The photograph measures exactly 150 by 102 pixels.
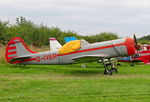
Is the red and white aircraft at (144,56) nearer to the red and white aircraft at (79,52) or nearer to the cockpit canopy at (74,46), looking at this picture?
the red and white aircraft at (79,52)

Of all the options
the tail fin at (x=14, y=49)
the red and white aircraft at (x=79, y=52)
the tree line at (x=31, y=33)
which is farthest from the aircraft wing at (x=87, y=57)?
the tree line at (x=31, y=33)

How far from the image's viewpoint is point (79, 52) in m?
13.9

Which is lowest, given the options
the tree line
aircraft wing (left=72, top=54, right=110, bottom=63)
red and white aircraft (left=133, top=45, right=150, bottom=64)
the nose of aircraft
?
red and white aircraft (left=133, top=45, right=150, bottom=64)

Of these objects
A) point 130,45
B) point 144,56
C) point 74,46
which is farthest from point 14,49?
point 144,56

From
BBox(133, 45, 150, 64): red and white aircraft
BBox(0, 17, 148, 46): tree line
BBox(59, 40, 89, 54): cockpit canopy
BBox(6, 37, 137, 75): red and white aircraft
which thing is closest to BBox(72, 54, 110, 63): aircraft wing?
BBox(6, 37, 137, 75): red and white aircraft

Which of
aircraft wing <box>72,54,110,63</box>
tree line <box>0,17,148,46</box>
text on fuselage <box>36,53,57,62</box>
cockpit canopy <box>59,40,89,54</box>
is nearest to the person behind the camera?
aircraft wing <box>72,54,110,63</box>

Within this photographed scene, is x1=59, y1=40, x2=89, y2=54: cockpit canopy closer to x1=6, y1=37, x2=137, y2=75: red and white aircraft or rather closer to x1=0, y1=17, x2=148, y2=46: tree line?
x1=6, y1=37, x2=137, y2=75: red and white aircraft

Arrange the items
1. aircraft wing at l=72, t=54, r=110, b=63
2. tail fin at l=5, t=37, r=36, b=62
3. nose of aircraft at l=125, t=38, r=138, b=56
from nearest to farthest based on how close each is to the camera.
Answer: aircraft wing at l=72, t=54, r=110, b=63 → nose of aircraft at l=125, t=38, r=138, b=56 → tail fin at l=5, t=37, r=36, b=62

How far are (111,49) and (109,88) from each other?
584 centimetres

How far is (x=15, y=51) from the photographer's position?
50.6 feet

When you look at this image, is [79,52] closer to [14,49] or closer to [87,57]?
[87,57]

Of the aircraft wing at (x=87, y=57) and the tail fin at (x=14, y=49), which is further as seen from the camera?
the tail fin at (x=14, y=49)

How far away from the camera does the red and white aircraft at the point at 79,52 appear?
13.4m

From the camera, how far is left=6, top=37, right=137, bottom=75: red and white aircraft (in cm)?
1343
